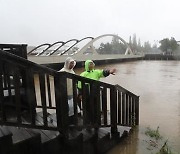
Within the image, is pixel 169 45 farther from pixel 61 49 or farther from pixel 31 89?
pixel 31 89

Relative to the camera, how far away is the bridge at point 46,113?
2.70 meters

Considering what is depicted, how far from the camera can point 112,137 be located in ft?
14.2

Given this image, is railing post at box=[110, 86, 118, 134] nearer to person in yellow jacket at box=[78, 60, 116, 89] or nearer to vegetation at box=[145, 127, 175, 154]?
person in yellow jacket at box=[78, 60, 116, 89]

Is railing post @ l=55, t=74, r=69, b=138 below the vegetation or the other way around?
the other way around

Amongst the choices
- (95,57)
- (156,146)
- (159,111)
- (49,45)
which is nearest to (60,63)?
(49,45)

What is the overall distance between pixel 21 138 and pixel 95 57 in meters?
30.4

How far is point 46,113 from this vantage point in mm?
2953

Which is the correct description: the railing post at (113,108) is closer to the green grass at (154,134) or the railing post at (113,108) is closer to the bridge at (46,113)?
the bridge at (46,113)

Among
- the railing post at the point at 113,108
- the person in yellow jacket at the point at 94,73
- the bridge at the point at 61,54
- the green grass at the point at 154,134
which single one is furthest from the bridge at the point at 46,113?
the bridge at the point at 61,54

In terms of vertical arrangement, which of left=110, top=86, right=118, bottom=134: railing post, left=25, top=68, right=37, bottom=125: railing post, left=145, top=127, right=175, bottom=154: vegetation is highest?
left=25, top=68, right=37, bottom=125: railing post

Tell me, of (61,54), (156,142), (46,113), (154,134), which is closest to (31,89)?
(46,113)

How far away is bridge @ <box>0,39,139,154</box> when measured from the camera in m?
2.70

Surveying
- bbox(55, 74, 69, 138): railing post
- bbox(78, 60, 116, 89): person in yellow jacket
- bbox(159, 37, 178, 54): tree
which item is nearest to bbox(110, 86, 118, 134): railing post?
bbox(78, 60, 116, 89): person in yellow jacket

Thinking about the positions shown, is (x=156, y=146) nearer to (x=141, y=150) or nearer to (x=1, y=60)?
(x=141, y=150)
